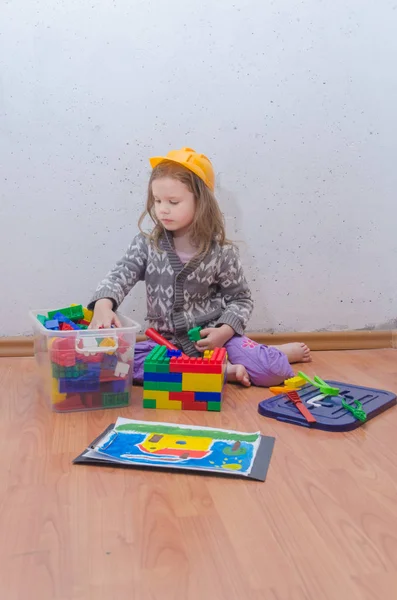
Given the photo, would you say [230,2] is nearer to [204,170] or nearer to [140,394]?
[204,170]

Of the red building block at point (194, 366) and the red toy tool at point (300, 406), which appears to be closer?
the red toy tool at point (300, 406)

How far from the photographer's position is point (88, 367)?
1.18 metres

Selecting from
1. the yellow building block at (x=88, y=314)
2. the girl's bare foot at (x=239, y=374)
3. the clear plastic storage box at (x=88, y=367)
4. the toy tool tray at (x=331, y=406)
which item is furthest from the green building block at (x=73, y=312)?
the toy tool tray at (x=331, y=406)

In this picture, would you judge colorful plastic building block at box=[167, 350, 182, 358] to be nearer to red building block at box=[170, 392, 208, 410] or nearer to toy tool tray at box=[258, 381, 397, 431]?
red building block at box=[170, 392, 208, 410]

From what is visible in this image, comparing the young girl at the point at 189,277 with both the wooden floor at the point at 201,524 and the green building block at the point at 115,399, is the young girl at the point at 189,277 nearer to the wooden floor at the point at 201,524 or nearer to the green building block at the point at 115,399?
the green building block at the point at 115,399

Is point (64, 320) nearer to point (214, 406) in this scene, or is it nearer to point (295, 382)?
point (214, 406)

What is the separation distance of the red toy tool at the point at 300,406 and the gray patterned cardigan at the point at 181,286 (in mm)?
251

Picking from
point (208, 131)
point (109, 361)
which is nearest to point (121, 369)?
point (109, 361)

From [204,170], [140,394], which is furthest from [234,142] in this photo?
[140,394]

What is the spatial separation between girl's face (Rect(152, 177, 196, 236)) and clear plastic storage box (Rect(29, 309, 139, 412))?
0.87ft

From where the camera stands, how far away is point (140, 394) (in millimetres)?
1304

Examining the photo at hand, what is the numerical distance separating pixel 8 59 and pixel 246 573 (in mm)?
1229

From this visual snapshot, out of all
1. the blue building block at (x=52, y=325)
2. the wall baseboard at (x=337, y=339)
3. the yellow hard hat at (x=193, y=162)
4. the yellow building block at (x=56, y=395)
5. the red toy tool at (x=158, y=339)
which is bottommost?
the wall baseboard at (x=337, y=339)

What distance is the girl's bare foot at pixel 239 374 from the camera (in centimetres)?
134
